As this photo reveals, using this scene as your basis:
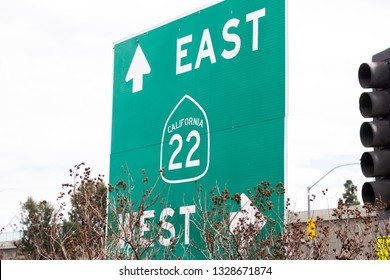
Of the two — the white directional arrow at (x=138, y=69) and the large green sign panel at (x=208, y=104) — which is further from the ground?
the white directional arrow at (x=138, y=69)

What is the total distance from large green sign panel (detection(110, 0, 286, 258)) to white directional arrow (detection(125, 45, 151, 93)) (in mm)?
→ 13

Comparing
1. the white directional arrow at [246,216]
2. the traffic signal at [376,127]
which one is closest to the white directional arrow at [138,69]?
the white directional arrow at [246,216]

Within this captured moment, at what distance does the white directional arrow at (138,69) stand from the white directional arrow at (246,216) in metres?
2.12

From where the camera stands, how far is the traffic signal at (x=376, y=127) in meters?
8.16

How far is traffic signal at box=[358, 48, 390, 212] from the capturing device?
8.16 meters

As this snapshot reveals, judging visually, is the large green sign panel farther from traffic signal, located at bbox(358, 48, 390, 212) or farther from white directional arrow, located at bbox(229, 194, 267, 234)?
traffic signal, located at bbox(358, 48, 390, 212)

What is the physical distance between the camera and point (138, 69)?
35.9 feet

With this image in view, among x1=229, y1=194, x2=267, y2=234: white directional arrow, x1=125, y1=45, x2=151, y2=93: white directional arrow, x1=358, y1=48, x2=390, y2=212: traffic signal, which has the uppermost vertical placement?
x1=125, y1=45, x2=151, y2=93: white directional arrow

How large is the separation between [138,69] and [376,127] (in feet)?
12.3

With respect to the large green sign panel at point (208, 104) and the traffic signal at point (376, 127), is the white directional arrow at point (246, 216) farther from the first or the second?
the traffic signal at point (376, 127)

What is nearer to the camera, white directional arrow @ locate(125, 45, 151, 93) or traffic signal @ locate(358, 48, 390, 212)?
traffic signal @ locate(358, 48, 390, 212)

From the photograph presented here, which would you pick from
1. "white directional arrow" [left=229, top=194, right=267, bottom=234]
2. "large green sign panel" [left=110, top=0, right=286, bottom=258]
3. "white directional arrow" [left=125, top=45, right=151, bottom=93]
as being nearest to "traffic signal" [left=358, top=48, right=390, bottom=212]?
"large green sign panel" [left=110, top=0, right=286, bottom=258]
